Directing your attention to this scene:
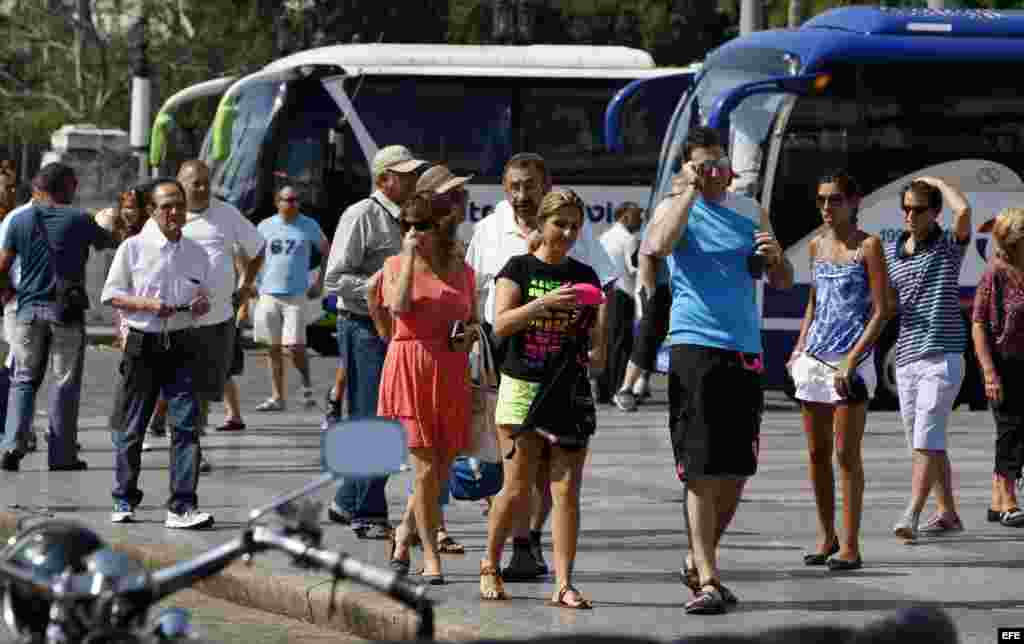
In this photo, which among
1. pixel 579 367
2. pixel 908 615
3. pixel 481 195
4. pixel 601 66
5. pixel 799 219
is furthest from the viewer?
pixel 601 66

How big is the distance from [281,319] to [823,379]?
382 inches

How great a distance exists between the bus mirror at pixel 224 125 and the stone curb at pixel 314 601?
17766mm

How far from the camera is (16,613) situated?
13.5 feet

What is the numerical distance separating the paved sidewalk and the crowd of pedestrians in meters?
0.20

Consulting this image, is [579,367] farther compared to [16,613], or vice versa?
[579,367]

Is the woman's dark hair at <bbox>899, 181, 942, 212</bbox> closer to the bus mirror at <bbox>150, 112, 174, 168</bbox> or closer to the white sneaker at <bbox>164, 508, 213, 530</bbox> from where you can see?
the white sneaker at <bbox>164, 508, 213, 530</bbox>

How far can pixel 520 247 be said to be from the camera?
9.63 metres

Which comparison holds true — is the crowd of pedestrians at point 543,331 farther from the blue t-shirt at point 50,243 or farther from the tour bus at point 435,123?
the tour bus at point 435,123

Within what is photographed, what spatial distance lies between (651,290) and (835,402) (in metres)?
1.23

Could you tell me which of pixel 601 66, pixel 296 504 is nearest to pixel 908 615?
pixel 296 504

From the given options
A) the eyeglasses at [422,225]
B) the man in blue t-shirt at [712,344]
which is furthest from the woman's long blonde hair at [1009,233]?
the eyeglasses at [422,225]

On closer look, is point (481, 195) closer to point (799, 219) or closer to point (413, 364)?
point (799, 219)

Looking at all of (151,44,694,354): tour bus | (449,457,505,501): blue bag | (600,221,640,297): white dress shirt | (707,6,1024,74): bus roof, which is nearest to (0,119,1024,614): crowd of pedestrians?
(449,457,505,501): blue bag

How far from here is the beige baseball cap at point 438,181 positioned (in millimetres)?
9289
